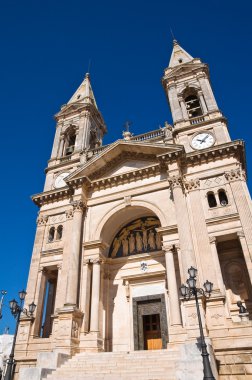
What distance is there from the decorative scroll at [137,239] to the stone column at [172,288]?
98.9 inches

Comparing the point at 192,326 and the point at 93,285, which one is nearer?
the point at 192,326

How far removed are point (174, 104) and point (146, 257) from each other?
1138 centimetres

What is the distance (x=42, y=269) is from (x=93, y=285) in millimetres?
3789

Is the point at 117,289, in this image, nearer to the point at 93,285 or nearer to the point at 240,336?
the point at 93,285

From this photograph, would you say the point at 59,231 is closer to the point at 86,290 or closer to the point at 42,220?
the point at 42,220

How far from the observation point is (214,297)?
12.7m

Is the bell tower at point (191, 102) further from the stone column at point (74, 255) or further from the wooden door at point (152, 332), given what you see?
the wooden door at point (152, 332)

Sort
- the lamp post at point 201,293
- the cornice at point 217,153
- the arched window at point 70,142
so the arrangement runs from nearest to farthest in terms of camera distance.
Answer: the lamp post at point 201,293, the cornice at point 217,153, the arched window at point 70,142

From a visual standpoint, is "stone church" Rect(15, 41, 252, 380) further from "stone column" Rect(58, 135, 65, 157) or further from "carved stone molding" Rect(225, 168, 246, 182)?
"stone column" Rect(58, 135, 65, 157)

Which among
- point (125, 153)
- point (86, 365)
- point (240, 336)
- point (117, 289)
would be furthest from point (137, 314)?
point (125, 153)

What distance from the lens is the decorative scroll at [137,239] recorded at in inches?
709

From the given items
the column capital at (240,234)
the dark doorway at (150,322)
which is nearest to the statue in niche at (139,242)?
the dark doorway at (150,322)

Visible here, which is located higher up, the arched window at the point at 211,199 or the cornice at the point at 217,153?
the cornice at the point at 217,153

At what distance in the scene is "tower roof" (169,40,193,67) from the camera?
2545 centimetres
